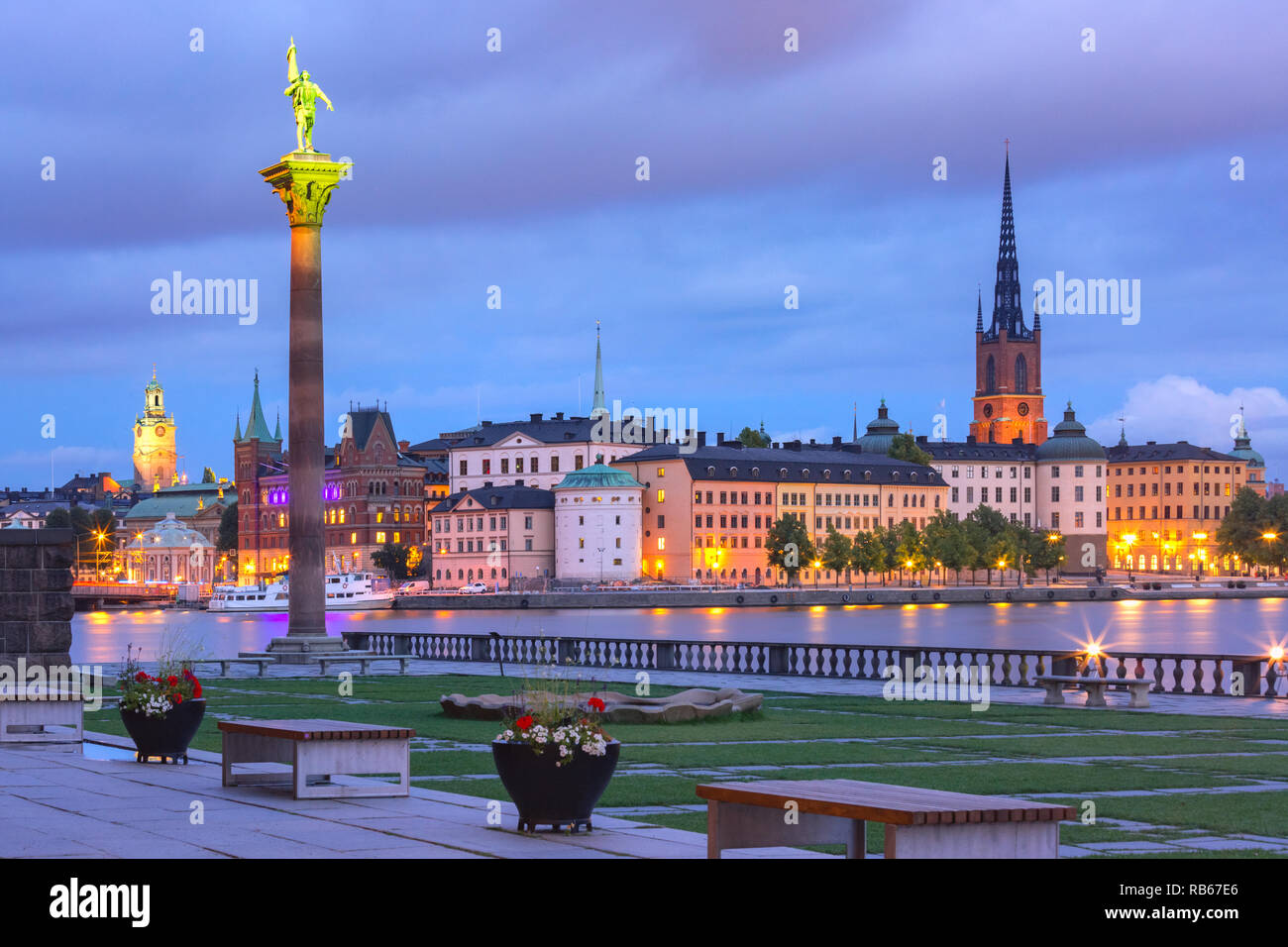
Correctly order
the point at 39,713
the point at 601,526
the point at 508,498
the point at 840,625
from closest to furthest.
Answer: the point at 39,713
the point at 840,625
the point at 601,526
the point at 508,498

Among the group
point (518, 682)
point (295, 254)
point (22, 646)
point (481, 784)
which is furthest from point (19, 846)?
point (295, 254)

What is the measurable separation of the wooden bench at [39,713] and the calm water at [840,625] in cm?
5105

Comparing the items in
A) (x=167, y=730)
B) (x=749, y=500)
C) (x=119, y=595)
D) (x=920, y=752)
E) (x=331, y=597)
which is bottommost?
(x=119, y=595)

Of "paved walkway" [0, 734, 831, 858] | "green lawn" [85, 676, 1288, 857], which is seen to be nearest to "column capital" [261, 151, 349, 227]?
"green lawn" [85, 676, 1288, 857]

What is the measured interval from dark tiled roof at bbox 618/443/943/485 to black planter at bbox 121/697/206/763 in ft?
494

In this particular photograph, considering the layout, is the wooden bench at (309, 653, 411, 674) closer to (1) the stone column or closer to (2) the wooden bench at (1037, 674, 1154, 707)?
(1) the stone column

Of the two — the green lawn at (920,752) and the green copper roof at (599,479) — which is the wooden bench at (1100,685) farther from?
the green copper roof at (599,479)

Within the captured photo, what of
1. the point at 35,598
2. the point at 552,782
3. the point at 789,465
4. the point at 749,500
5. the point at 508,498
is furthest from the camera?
the point at 789,465

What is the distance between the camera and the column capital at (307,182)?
1711 inches

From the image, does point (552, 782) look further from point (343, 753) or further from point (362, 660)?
point (362, 660)

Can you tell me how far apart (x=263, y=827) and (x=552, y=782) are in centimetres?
232

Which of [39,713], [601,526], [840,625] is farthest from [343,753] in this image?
[601,526]

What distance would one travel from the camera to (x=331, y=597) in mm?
153875

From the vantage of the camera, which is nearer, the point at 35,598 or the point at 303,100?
the point at 35,598
